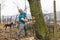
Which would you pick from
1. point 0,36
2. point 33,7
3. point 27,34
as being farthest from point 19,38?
point 33,7

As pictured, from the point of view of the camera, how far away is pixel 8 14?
11.7 m

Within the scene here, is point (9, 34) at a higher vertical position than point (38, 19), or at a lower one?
lower

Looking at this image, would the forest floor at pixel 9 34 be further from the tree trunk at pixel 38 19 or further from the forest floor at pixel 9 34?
the tree trunk at pixel 38 19

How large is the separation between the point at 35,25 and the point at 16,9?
3.72 metres

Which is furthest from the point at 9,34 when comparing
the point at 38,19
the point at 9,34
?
the point at 38,19

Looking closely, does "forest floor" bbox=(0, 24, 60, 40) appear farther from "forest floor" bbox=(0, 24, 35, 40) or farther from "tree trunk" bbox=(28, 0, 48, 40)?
"tree trunk" bbox=(28, 0, 48, 40)

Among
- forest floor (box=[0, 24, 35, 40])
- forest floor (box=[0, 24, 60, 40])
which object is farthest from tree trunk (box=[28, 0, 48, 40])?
forest floor (box=[0, 24, 35, 40])

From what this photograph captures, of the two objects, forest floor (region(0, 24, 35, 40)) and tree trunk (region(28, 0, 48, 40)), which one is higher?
tree trunk (region(28, 0, 48, 40))

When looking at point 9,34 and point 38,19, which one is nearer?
point 38,19

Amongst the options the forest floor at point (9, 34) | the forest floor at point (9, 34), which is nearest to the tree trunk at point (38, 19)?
the forest floor at point (9, 34)

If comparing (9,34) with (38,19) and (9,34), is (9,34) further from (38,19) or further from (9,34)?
(38,19)

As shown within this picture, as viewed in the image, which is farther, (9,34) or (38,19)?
(9,34)

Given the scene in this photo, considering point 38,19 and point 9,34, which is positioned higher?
point 38,19

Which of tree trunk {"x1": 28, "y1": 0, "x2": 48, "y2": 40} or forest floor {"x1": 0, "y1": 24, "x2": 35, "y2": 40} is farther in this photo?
forest floor {"x1": 0, "y1": 24, "x2": 35, "y2": 40}
